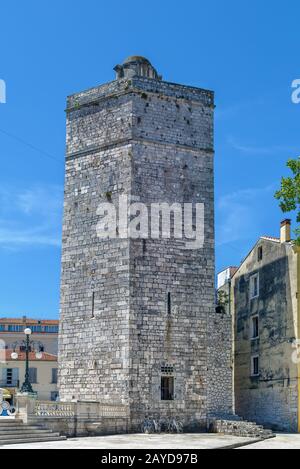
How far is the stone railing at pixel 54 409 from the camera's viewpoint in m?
24.4

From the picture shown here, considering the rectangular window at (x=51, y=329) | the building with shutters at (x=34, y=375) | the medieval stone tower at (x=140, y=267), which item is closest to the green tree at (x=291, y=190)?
the medieval stone tower at (x=140, y=267)

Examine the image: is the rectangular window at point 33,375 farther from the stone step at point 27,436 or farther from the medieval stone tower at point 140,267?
the stone step at point 27,436

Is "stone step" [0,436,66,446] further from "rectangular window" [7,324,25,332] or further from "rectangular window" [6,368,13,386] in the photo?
"rectangular window" [7,324,25,332]

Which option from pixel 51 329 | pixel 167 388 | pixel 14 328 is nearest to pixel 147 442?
pixel 167 388

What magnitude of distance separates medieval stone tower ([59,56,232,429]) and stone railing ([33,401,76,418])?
2653 mm

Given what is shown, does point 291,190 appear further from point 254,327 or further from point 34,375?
point 34,375

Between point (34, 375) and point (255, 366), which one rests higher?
point (255, 366)

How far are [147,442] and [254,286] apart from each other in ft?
46.4

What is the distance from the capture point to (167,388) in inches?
1102

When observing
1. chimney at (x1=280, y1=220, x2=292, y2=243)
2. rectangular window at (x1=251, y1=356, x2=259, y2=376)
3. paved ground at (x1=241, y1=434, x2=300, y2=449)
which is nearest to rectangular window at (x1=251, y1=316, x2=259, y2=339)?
rectangular window at (x1=251, y1=356, x2=259, y2=376)

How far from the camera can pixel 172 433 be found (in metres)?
27.3
